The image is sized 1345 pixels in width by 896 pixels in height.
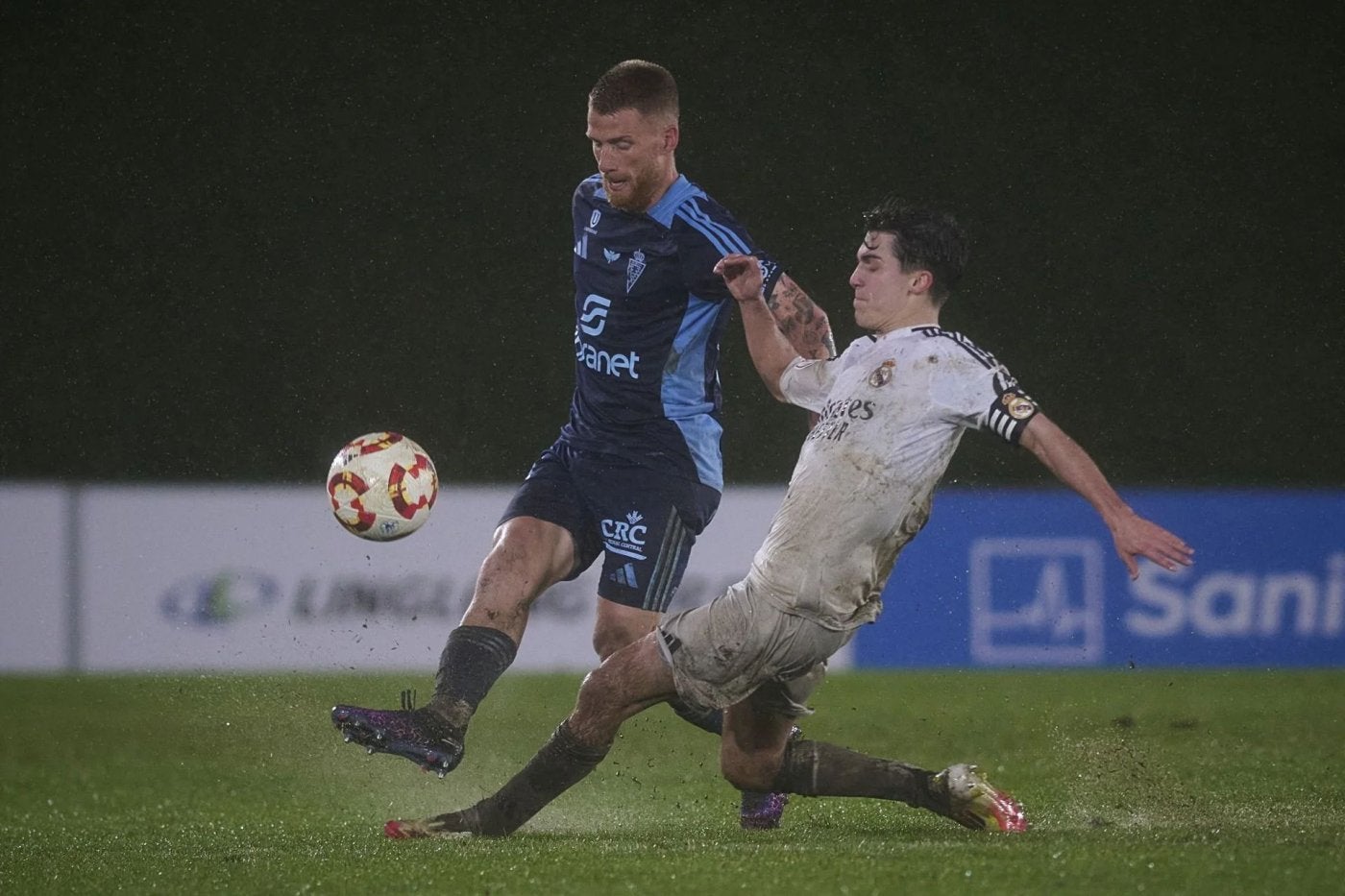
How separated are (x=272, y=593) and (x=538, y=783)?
720cm

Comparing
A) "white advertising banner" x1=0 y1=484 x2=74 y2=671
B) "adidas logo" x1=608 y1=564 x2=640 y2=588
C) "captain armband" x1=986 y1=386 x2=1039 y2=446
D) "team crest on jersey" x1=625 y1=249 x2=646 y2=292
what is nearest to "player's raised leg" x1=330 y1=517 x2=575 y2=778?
"adidas logo" x1=608 y1=564 x2=640 y2=588

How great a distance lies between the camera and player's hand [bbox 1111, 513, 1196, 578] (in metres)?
4.07

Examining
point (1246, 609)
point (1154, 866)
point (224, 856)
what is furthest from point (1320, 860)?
point (1246, 609)

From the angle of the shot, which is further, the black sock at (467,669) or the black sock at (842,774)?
the black sock at (842,774)

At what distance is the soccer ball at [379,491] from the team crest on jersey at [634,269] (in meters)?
0.92

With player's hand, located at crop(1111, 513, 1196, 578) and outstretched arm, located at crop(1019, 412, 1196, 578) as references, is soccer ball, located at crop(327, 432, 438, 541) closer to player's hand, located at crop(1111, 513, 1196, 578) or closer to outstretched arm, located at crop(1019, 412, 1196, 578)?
outstretched arm, located at crop(1019, 412, 1196, 578)

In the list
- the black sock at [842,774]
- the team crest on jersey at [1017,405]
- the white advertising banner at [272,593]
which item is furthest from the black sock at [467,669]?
the white advertising banner at [272,593]

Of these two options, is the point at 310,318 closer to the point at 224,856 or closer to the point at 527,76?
the point at 527,76

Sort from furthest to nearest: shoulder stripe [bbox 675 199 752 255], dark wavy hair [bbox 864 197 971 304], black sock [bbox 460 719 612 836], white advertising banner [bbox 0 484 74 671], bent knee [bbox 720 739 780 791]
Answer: white advertising banner [bbox 0 484 74 671] → shoulder stripe [bbox 675 199 752 255] → bent knee [bbox 720 739 780 791] → black sock [bbox 460 719 612 836] → dark wavy hair [bbox 864 197 971 304]

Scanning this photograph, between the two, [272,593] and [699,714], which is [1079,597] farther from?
[699,714]

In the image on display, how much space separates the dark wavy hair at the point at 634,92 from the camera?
548 cm

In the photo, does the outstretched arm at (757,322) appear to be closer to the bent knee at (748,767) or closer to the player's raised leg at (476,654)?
the player's raised leg at (476,654)

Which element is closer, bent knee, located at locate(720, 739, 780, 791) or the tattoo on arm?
bent knee, located at locate(720, 739, 780, 791)

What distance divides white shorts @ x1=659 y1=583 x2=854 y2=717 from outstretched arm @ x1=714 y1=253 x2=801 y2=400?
706 millimetres
